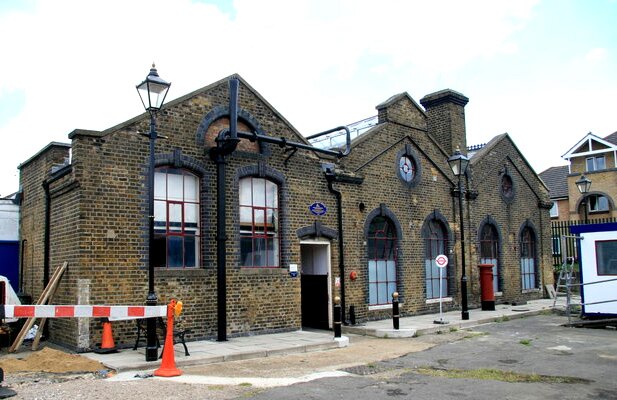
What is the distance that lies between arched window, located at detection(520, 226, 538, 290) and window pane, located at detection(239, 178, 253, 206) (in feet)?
48.2

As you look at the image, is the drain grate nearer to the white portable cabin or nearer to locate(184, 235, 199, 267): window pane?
locate(184, 235, 199, 267): window pane

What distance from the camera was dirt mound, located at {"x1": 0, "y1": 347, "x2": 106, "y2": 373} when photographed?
9602 mm

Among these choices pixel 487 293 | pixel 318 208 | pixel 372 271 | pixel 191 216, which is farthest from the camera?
pixel 487 293

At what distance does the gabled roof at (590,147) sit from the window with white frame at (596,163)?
2.04ft

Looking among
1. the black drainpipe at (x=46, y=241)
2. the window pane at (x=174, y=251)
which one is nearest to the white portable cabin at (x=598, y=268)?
the window pane at (x=174, y=251)

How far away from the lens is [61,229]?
12.4 metres

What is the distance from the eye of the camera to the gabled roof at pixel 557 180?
45.3 meters

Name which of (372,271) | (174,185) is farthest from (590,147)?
(174,185)

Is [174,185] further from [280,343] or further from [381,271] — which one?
[381,271]

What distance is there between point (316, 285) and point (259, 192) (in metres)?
3.53

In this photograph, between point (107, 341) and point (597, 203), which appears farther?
point (597, 203)

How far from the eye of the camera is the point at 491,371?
9.92m

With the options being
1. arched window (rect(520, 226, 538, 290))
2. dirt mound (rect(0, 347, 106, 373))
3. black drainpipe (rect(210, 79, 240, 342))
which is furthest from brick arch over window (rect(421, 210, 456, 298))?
dirt mound (rect(0, 347, 106, 373))

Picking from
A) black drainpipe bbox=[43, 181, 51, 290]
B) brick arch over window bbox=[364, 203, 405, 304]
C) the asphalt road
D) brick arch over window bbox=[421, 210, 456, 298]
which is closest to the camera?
the asphalt road
